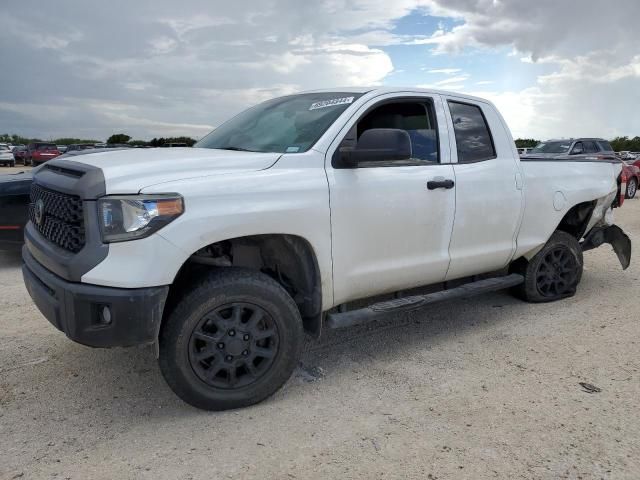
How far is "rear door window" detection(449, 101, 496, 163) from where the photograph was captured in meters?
4.07

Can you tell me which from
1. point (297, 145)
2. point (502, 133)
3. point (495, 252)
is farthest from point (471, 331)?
point (297, 145)

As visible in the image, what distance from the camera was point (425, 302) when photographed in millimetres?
3861

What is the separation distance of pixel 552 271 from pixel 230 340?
11.3ft

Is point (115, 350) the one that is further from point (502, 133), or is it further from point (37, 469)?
point (502, 133)

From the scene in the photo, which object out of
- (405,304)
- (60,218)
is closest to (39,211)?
(60,218)

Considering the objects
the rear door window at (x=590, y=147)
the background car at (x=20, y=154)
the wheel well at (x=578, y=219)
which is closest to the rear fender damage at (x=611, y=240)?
the wheel well at (x=578, y=219)

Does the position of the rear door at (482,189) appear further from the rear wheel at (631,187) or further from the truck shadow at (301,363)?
the rear wheel at (631,187)

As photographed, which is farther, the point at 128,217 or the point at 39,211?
the point at 39,211

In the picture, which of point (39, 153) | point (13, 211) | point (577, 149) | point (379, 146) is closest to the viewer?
point (379, 146)

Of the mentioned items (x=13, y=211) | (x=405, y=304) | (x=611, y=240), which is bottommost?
(x=405, y=304)

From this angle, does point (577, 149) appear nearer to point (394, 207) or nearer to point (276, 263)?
point (394, 207)

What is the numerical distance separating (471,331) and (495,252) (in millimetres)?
688

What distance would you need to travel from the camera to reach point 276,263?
3438 mm

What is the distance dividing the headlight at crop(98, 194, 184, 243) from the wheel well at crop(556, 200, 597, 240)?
416cm
